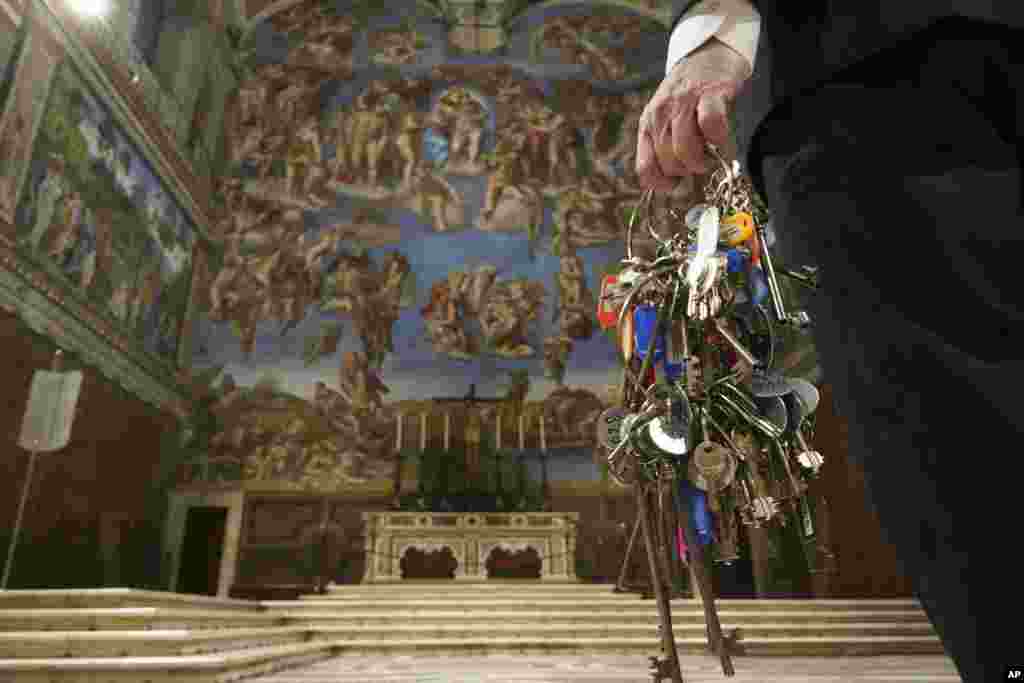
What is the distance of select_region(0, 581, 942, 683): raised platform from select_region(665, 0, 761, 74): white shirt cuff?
170 cm

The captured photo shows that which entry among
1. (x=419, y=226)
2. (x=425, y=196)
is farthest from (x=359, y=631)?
(x=425, y=196)

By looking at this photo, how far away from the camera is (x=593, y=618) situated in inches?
175

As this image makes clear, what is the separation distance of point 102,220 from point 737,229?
892cm

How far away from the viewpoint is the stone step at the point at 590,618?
169 inches

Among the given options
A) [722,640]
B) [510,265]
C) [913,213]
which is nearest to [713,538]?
[722,640]

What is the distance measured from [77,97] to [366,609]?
6971 mm

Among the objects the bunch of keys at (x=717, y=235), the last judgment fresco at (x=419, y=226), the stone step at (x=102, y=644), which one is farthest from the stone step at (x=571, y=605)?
the last judgment fresco at (x=419, y=226)

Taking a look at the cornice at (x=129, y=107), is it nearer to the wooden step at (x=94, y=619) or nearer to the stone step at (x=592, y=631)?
the wooden step at (x=94, y=619)

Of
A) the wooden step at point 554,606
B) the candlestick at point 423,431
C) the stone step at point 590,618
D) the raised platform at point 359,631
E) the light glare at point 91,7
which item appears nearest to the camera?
the raised platform at point 359,631

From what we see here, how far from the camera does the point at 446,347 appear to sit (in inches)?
438

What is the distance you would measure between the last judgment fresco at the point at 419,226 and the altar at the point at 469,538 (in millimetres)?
1648

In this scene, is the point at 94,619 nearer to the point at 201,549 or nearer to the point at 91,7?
the point at 201,549

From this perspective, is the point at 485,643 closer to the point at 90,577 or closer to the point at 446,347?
the point at 90,577

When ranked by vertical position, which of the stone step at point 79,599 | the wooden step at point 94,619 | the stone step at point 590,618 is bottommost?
→ the stone step at point 590,618
